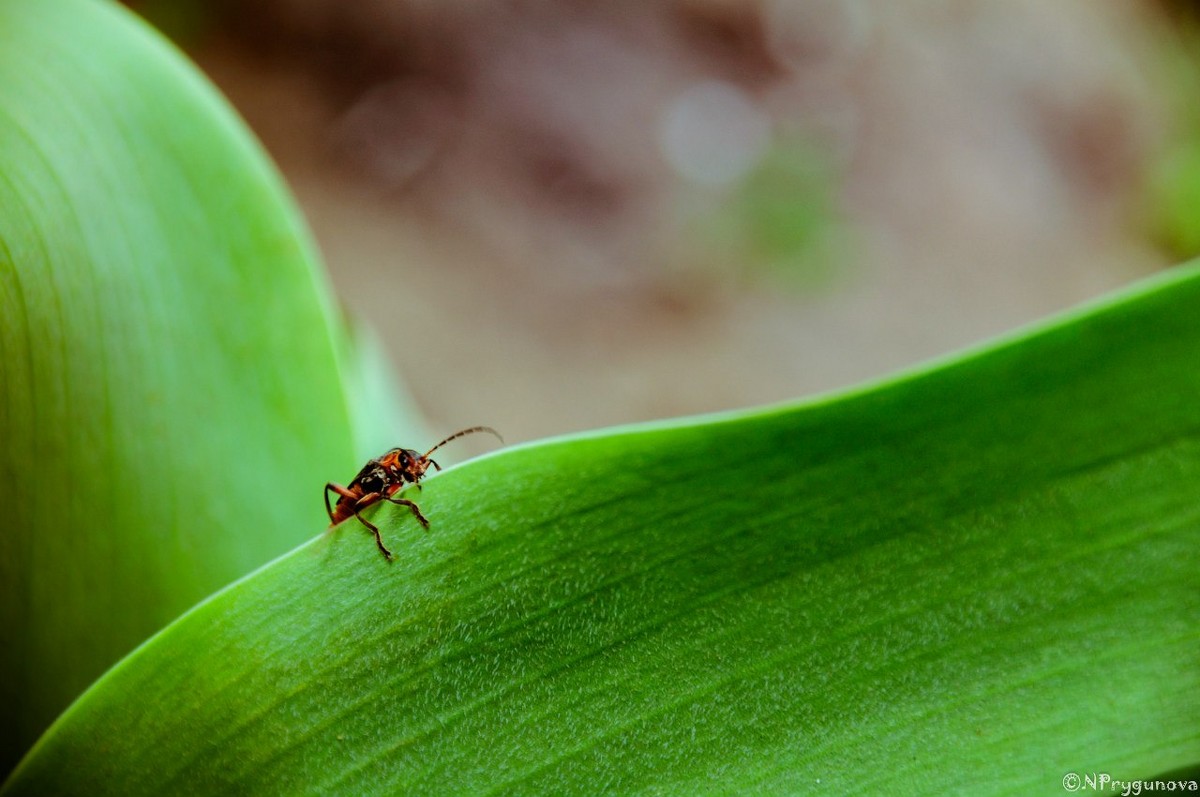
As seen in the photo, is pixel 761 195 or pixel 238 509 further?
pixel 761 195

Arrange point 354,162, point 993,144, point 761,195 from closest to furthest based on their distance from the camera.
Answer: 1. point 354,162
2. point 761,195
3. point 993,144

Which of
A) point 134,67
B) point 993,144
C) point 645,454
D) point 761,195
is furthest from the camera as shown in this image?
point 993,144

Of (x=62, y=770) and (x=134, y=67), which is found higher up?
(x=134, y=67)

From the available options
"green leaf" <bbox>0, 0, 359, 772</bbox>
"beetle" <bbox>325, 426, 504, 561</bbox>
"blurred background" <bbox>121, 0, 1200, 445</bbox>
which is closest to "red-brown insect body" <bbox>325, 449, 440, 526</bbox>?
"beetle" <bbox>325, 426, 504, 561</bbox>

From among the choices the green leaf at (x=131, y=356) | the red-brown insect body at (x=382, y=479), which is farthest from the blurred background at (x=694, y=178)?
the red-brown insect body at (x=382, y=479)

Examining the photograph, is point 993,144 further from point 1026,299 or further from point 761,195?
point 761,195

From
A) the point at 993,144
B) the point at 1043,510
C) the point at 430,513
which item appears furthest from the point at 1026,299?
the point at 430,513

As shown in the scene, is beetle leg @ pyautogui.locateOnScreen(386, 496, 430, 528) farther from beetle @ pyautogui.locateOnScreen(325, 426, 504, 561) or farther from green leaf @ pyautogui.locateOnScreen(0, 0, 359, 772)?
green leaf @ pyautogui.locateOnScreen(0, 0, 359, 772)
